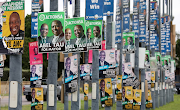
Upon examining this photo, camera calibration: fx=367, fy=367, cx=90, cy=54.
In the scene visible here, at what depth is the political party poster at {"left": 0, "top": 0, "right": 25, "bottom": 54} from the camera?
952 cm

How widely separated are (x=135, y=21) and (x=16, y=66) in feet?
52.6

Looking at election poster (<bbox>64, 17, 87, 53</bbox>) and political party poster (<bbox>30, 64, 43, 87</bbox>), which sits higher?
election poster (<bbox>64, 17, 87, 53</bbox>)

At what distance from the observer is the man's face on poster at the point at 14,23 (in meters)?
9.52

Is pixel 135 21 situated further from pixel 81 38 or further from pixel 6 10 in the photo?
pixel 6 10

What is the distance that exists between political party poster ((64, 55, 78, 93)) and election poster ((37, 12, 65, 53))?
2.20 metres

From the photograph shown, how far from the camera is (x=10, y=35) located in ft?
31.5

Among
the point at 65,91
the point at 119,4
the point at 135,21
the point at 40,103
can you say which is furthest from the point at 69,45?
the point at 135,21

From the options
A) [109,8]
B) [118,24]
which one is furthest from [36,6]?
[118,24]

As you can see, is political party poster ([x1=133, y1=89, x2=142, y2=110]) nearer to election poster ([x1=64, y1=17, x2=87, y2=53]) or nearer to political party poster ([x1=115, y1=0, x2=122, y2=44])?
political party poster ([x1=115, y1=0, x2=122, y2=44])

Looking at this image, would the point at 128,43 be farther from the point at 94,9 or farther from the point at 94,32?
the point at 94,9

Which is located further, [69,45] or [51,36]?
[69,45]

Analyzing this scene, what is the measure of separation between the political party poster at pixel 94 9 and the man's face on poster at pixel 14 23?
5483 millimetres

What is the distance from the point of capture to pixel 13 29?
376 inches

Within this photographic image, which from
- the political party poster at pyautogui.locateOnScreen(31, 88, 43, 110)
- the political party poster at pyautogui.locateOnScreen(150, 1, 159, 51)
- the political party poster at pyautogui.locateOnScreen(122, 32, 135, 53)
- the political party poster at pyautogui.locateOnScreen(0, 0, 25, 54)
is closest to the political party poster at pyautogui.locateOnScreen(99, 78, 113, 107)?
the political party poster at pyautogui.locateOnScreen(31, 88, 43, 110)
